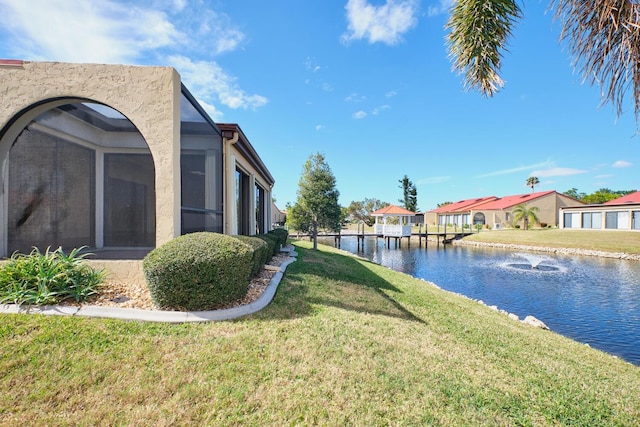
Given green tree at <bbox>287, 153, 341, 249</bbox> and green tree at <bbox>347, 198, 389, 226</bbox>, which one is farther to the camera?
green tree at <bbox>347, 198, 389, 226</bbox>

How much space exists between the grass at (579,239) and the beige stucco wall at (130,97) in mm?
32652

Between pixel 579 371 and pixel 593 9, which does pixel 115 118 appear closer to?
pixel 593 9

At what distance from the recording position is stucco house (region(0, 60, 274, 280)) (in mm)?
5320

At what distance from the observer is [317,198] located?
1967 cm

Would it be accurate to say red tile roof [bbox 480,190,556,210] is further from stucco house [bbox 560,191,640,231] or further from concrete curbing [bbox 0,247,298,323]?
→ concrete curbing [bbox 0,247,298,323]

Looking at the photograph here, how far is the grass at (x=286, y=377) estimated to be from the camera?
8.39 feet

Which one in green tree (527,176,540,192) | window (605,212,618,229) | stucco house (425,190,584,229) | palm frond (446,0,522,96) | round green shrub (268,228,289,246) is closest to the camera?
palm frond (446,0,522,96)

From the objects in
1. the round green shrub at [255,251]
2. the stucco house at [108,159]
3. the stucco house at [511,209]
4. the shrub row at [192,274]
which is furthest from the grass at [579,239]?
the shrub row at [192,274]

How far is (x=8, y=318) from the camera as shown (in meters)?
3.60

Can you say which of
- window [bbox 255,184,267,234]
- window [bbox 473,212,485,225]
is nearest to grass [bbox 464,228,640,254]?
window [bbox 473,212,485,225]

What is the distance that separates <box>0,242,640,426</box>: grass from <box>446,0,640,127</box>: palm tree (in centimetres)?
423

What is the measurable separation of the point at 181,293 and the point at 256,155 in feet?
21.0

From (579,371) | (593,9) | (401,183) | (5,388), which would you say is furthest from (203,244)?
(401,183)

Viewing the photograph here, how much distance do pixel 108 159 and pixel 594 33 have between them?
37.6ft
